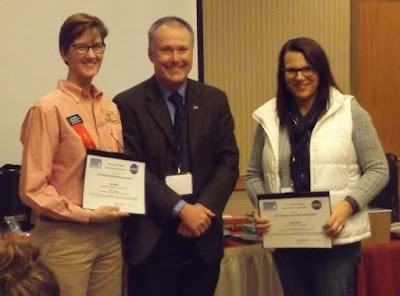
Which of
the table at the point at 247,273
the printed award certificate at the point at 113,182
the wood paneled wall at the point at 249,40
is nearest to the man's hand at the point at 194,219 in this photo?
the printed award certificate at the point at 113,182

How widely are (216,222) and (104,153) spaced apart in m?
0.55

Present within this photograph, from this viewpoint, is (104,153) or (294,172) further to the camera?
(294,172)

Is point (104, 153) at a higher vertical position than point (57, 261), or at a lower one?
higher

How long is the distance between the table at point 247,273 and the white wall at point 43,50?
1180 millimetres

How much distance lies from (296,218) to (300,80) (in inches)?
20.4

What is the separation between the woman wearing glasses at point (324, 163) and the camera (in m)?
2.57

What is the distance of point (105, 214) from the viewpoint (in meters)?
2.44

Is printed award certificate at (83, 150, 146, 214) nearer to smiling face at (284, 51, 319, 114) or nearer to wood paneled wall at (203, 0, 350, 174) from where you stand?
smiling face at (284, 51, 319, 114)

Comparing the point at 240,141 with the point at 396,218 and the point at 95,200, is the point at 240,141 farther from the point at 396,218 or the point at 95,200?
the point at 95,200

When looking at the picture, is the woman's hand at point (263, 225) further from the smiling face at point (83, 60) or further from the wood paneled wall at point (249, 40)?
the wood paneled wall at point (249, 40)

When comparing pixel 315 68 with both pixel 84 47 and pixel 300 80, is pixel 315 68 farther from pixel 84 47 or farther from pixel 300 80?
pixel 84 47

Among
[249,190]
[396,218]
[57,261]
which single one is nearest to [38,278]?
[57,261]

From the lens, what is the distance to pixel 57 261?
7.88ft

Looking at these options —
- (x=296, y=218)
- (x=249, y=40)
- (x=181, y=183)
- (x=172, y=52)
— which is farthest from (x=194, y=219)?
(x=249, y=40)
